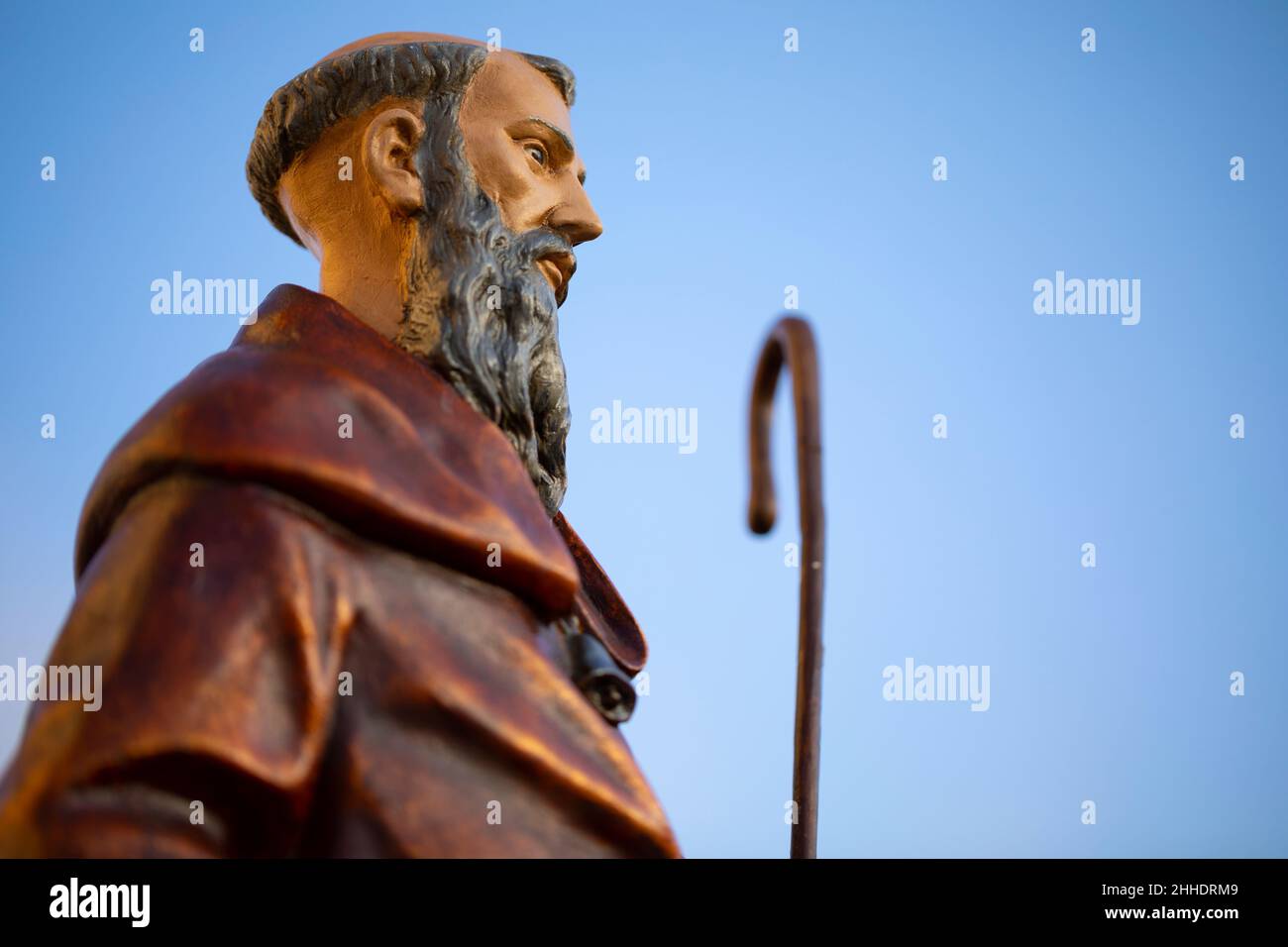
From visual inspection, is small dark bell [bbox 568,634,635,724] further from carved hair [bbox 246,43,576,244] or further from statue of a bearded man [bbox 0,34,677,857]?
carved hair [bbox 246,43,576,244]

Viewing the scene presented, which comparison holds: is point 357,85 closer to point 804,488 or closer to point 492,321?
point 492,321

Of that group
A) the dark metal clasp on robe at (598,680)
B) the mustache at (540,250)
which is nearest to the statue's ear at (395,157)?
the mustache at (540,250)

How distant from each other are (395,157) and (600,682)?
148 cm

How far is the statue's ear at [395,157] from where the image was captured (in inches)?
150

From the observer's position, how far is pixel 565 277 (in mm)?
4012

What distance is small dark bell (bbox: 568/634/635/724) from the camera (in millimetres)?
3287

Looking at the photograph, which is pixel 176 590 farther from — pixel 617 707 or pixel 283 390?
pixel 617 707

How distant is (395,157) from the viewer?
3.90 m

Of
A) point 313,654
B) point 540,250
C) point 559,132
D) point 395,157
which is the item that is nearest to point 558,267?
point 540,250
